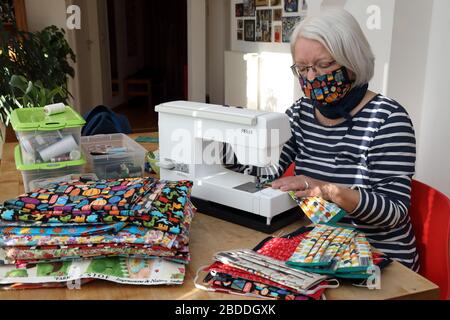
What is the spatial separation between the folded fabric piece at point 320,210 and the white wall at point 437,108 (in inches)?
59.2

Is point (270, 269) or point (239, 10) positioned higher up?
point (239, 10)

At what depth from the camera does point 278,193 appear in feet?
4.09

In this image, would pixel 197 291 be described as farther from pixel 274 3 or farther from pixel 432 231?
pixel 274 3

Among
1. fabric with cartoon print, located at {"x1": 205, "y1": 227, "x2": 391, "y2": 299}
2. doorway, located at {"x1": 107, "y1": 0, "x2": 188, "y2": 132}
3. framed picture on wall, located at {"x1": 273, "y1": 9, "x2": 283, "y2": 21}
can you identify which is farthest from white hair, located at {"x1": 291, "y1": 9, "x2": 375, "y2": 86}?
doorway, located at {"x1": 107, "y1": 0, "x2": 188, "y2": 132}

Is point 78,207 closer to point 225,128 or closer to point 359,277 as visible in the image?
point 225,128

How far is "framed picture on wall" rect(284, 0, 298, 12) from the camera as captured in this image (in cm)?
450

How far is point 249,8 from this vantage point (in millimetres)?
5316

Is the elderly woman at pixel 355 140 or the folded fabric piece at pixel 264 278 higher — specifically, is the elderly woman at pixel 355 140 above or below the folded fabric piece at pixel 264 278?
above

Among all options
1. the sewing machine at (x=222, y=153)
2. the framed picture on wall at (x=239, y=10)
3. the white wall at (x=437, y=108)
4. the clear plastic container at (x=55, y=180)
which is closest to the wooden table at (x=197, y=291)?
the sewing machine at (x=222, y=153)

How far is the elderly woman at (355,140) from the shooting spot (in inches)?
50.0

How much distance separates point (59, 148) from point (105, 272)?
0.60 metres

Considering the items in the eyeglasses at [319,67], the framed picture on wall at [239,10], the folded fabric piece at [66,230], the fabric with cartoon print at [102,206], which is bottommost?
the folded fabric piece at [66,230]

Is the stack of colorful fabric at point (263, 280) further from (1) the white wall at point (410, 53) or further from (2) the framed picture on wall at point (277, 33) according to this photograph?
(2) the framed picture on wall at point (277, 33)

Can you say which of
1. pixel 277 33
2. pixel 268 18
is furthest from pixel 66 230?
pixel 268 18
